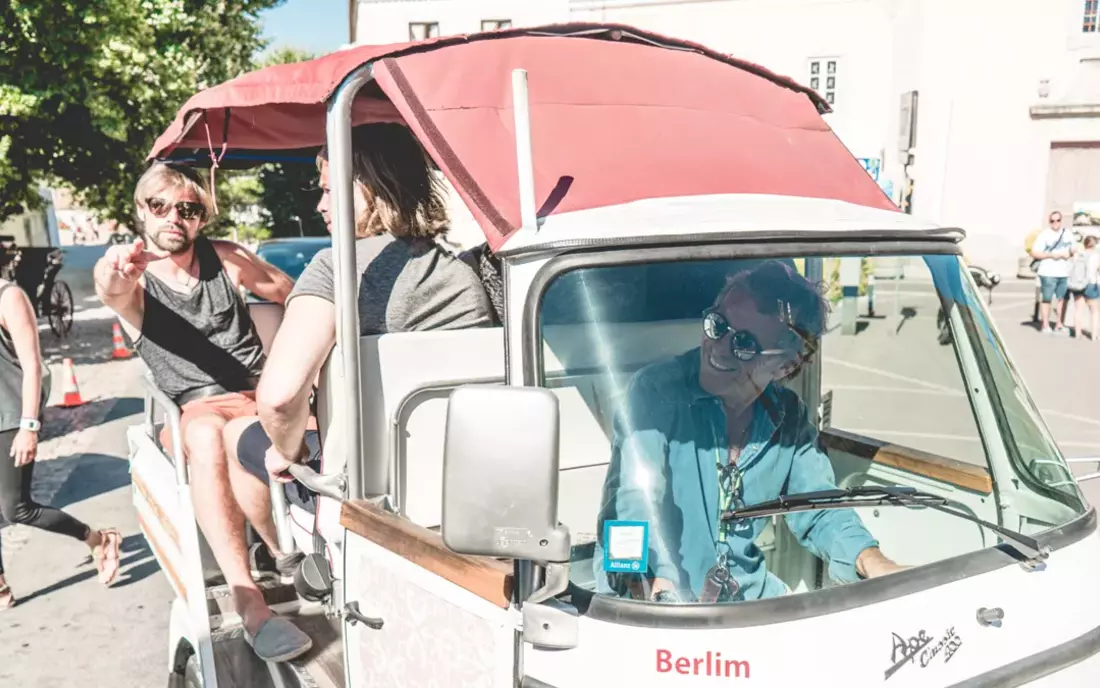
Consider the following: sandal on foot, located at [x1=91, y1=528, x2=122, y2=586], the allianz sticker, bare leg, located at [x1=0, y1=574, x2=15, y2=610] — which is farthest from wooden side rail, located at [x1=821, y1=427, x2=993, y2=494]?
bare leg, located at [x1=0, y1=574, x2=15, y2=610]

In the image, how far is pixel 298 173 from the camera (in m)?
27.2

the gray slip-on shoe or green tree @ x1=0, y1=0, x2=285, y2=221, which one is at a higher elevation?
green tree @ x1=0, y1=0, x2=285, y2=221

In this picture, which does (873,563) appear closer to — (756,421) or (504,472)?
(756,421)

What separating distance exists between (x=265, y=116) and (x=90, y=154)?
419 inches

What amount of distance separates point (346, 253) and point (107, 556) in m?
4.00

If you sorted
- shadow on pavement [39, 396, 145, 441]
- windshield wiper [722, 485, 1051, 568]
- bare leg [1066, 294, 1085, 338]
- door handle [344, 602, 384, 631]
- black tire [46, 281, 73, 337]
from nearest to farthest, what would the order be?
windshield wiper [722, 485, 1051, 568] < door handle [344, 602, 384, 631] < shadow on pavement [39, 396, 145, 441] < bare leg [1066, 294, 1085, 338] < black tire [46, 281, 73, 337]

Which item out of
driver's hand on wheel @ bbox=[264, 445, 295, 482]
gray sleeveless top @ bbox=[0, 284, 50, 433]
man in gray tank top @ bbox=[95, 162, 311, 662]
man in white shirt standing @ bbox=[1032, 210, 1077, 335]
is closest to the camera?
driver's hand on wheel @ bbox=[264, 445, 295, 482]

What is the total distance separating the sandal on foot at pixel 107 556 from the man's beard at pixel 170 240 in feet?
7.78

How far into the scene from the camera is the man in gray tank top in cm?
328

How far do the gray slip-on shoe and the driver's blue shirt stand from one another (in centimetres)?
141

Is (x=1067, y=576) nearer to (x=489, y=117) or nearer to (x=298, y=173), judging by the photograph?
(x=489, y=117)

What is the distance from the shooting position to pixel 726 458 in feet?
6.98

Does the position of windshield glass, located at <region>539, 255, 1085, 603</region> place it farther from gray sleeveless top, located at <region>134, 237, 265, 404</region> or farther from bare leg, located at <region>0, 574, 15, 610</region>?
bare leg, located at <region>0, 574, 15, 610</region>

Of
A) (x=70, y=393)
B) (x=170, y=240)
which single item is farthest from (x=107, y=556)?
(x=70, y=393)
